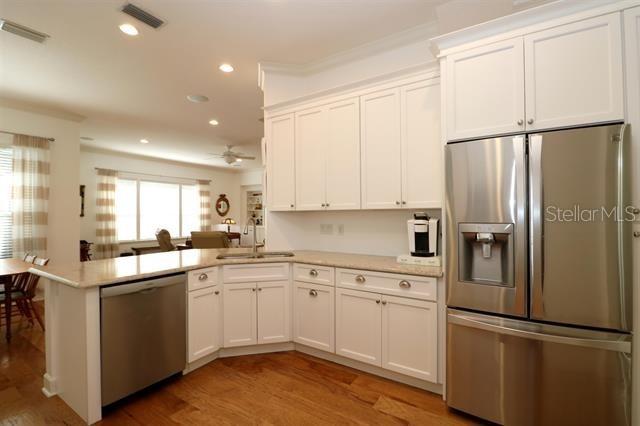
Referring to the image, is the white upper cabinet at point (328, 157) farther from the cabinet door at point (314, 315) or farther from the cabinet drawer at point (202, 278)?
the cabinet drawer at point (202, 278)

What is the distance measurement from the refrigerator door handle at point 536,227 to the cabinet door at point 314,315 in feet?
4.61

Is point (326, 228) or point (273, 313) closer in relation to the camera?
point (273, 313)

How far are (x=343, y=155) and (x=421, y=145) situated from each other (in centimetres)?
70

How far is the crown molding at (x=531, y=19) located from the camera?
5.06 feet

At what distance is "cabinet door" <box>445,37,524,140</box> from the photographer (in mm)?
1745

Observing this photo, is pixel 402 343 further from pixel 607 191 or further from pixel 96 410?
pixel 96 410

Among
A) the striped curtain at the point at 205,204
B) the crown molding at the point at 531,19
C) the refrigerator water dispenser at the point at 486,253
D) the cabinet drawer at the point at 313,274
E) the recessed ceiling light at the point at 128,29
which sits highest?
the recessed ceiling light at the point at 128,29

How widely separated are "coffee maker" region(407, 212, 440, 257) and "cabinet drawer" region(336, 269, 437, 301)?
0.96ft

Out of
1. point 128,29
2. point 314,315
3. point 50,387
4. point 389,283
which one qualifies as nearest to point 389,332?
point 389,283

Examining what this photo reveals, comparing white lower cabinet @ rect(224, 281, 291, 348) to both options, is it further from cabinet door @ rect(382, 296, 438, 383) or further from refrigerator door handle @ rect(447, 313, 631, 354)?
refrigerator door handle @ rect(447, 313, 631, 354)

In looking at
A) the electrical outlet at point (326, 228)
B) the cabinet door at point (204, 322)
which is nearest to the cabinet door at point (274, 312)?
the cabinet door at point (204, 322)

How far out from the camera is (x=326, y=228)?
3.21m

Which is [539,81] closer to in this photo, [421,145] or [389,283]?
[421,145]

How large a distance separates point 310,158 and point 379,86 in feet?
2.97
